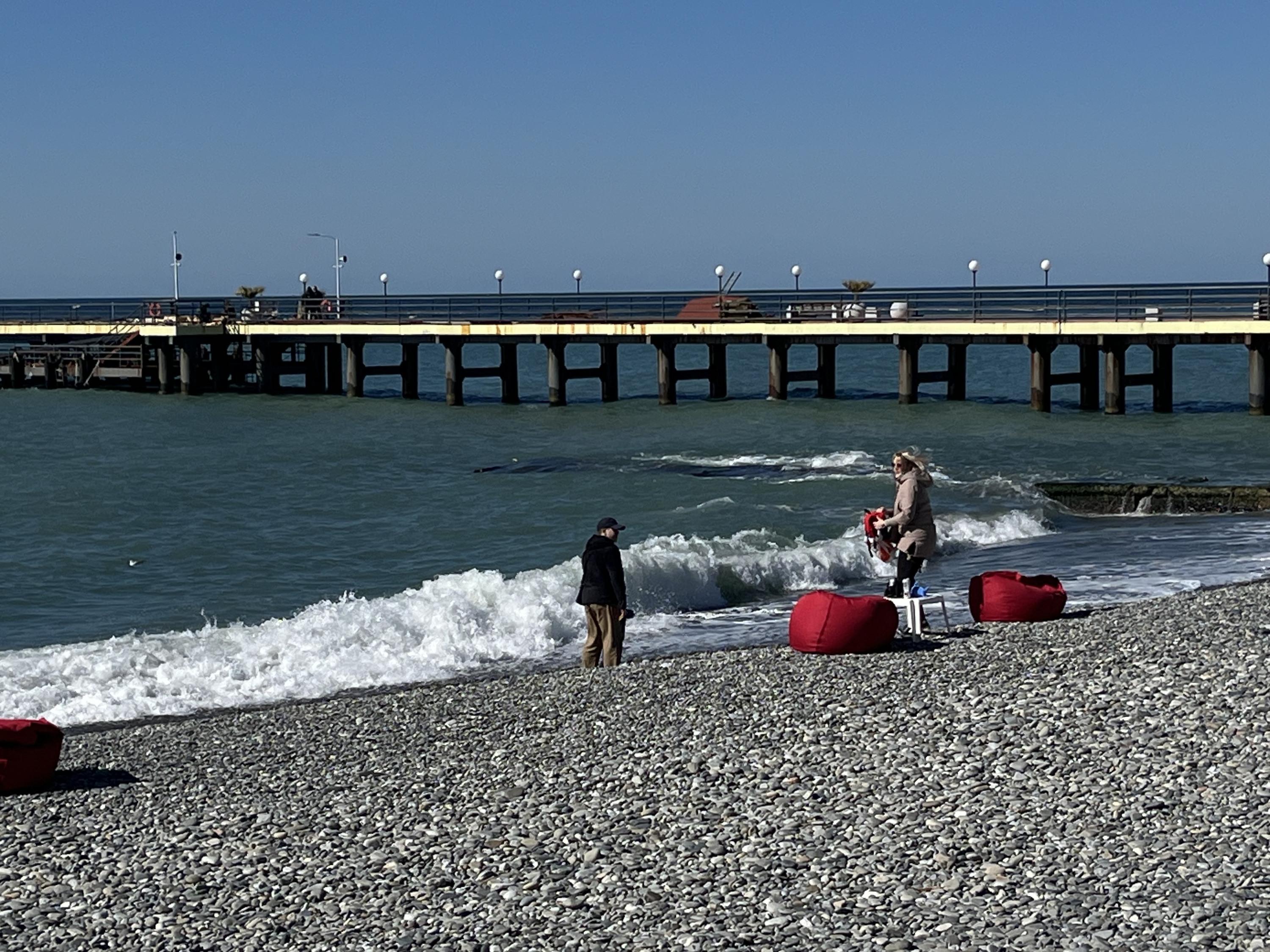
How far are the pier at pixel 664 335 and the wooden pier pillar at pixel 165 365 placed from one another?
3.5 inches

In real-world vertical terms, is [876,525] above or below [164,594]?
above

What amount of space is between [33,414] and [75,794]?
131 feet

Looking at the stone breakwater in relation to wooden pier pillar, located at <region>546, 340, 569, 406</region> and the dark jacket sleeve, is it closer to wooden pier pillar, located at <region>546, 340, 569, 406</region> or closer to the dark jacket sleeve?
the dark jacket sleeve

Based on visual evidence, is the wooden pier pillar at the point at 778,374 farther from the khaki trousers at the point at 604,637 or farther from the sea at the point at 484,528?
the khaki trousers at the point at 604,637

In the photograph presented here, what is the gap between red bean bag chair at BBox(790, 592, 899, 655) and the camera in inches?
476

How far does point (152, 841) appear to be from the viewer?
830 cm

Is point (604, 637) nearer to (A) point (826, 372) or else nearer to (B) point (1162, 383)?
(B) point (1162, 383)

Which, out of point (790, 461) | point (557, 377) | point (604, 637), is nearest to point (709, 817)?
point (604, 637)

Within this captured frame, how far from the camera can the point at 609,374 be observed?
4791cm

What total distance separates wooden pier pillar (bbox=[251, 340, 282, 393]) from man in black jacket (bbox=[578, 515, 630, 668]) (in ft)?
130

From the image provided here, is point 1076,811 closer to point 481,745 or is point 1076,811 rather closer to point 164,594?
point 481,745

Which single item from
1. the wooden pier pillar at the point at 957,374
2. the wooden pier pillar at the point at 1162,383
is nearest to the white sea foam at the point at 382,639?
the wooden pier pillar at the point at 1162,383

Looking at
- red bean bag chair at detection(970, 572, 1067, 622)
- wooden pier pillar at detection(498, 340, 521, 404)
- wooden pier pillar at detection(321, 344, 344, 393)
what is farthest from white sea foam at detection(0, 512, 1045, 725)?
wooden pier pillar at detection(321, 344, 344, 393)

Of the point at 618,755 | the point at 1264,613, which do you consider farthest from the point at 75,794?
the point at 1264,613
